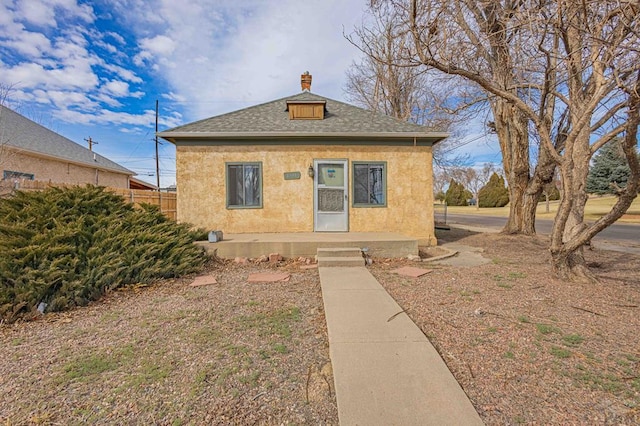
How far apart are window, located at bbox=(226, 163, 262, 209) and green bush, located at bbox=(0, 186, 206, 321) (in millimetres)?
2294

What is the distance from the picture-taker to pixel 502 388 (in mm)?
2256

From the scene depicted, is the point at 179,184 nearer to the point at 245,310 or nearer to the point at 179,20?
the point at 179,20

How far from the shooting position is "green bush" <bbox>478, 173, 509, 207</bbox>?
40.4 metres

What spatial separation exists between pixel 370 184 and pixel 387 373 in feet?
21.3

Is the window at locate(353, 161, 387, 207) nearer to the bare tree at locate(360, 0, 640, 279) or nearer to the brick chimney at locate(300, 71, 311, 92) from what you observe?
the bare tree at locate(360, 0, 640, 279)

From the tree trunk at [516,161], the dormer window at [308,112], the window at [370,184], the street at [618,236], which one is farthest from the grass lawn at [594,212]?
the dormer window at [308,112]

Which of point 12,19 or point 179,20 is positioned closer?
point 179,20

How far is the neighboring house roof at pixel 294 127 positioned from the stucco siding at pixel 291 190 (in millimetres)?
376

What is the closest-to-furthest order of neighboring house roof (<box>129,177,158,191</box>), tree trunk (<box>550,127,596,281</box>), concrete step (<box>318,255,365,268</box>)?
tree trunk (<box>550,127,596,281</box>) → concrete step (<box>318,255,365,268</box>) → neighboring house roof (<box>129,177,158,191</box>)

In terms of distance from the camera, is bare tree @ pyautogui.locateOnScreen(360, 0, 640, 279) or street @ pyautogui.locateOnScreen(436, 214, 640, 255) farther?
street @ pyautogui.locateOnScreen(436, 214, 640, 255)

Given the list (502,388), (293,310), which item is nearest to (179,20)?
(293,310)

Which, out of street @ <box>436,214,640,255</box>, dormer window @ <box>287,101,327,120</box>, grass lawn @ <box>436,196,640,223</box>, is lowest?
street @ <box>436,214,640,255</box>

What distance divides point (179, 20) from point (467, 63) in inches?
310

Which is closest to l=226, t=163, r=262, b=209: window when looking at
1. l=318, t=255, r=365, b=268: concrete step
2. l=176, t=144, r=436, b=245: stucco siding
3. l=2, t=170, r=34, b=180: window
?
l=176, t=144, r=436, b=245: stucco siding
